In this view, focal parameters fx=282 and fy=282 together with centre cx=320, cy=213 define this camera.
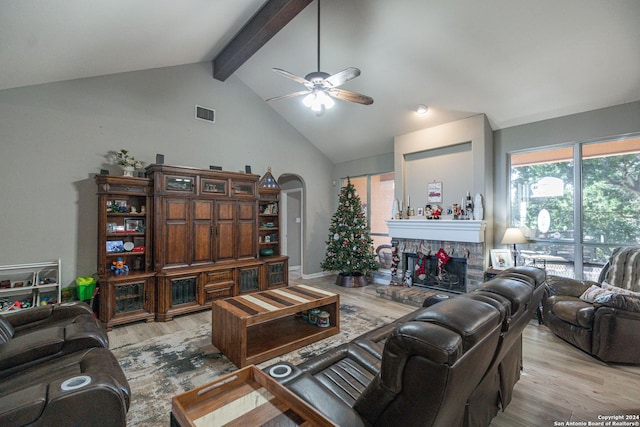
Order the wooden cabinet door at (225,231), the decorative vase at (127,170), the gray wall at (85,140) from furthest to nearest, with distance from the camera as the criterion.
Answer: the wooden cabinet door at (225,231)
the decorative vase at (127,170)
the gray wall at (85,140)

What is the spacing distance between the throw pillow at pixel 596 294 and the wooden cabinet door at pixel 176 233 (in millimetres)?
5222

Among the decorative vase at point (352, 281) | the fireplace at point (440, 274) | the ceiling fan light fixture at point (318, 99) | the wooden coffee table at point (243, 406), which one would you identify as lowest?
the decorative vase at point (352, 281)

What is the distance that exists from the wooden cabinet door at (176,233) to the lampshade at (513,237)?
16.2 ft

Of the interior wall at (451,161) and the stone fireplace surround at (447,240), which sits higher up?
the interior wall at (451,161)

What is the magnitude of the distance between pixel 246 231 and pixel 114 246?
1.96 m

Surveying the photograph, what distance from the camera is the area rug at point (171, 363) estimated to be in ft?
7.21

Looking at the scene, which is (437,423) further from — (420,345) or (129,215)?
(129,215)

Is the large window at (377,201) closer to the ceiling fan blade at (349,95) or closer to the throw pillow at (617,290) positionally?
the ceiling fan blade at (349,95)

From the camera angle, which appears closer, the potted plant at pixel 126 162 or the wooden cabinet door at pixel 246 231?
the potted plant at pixel 126 162

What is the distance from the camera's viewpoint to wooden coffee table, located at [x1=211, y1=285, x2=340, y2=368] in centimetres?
281

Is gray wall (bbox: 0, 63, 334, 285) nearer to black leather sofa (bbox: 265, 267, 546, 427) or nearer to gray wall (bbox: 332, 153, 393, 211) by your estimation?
gray wall (bbox: 332, 153, 393, 211)

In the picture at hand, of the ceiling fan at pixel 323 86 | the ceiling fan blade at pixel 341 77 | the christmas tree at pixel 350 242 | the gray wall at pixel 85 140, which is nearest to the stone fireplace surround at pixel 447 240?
the christmas tree at pixel 350 242

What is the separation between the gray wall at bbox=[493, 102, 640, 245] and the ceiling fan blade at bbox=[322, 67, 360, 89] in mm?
3304

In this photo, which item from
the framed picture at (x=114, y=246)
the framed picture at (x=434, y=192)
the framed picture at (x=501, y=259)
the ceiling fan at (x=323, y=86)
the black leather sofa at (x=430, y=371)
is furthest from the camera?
the framed picture at (x=434, y=192)
